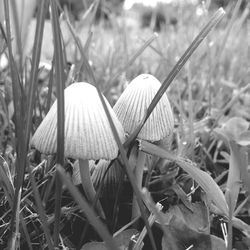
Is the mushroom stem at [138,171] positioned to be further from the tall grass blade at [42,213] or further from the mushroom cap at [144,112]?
the tall grass blade at [42,213]

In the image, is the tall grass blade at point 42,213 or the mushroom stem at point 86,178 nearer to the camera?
the tall grass blade at point 42,213

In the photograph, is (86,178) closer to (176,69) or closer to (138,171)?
(138,171)

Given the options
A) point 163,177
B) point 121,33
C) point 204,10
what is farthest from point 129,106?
point 121,33

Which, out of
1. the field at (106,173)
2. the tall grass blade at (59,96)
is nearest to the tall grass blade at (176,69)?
the field at (106,173)

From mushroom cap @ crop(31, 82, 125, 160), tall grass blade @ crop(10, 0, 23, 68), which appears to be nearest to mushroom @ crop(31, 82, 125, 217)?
mushroom cap @ crop(31, 82, 125, 160)

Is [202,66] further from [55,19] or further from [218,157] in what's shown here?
[55,19]

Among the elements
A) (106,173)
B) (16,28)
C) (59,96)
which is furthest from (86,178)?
(16,28)
